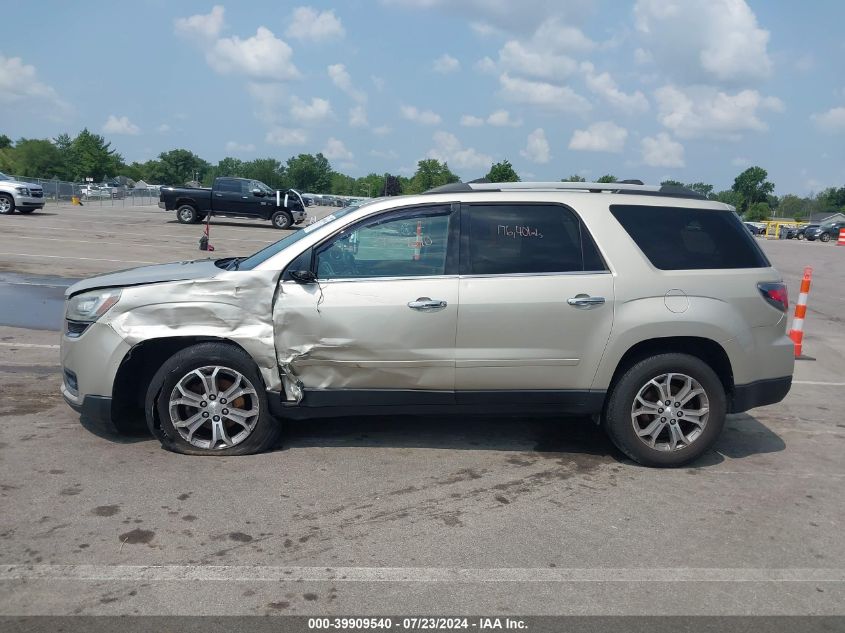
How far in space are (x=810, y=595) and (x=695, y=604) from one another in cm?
61

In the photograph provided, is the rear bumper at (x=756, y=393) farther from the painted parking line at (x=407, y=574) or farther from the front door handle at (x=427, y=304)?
the front door handle at (x=427, y=304)

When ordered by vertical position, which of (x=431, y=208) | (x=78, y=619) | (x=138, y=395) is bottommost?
(x=78, y=619)

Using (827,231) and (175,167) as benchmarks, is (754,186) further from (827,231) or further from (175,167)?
(175,167)

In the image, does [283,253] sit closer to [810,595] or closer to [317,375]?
[317,375]

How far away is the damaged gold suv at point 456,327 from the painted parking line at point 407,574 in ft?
4.70

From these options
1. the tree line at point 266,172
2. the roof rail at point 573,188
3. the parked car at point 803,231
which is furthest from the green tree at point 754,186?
the roof rail at point 573,188

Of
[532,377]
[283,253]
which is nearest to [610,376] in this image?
[532,377]

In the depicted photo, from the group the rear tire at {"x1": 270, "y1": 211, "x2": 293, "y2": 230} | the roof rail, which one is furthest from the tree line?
the roof rail

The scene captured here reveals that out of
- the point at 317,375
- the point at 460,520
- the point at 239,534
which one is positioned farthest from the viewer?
the point at 317,375

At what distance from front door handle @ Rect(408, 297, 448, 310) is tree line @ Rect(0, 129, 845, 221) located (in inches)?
2257

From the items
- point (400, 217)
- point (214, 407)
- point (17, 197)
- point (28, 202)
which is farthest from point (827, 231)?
point (214, 407)

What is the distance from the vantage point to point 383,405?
5.14 metres

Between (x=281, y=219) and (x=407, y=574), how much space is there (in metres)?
27.7

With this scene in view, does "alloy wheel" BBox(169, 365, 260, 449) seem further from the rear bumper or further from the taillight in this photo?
the taillight
